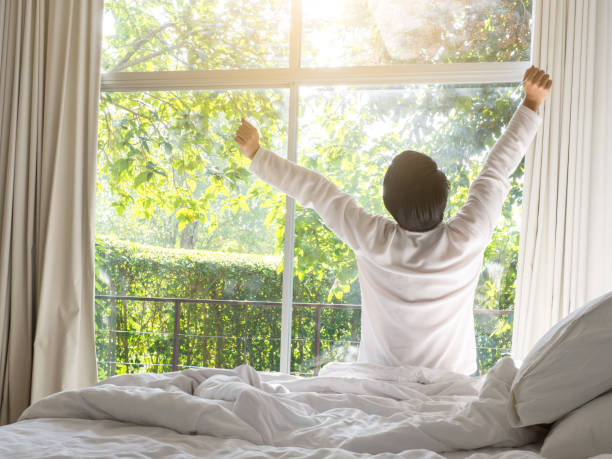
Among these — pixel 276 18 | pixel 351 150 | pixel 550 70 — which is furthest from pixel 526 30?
pixel 276 18

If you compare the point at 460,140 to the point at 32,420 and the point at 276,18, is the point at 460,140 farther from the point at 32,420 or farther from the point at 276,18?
the point at 32,420

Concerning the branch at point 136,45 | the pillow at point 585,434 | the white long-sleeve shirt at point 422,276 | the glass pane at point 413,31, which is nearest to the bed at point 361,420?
the pillow at point 585,434

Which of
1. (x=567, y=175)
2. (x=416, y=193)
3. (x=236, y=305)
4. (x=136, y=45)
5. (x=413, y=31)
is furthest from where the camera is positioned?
(x=136, y=45)

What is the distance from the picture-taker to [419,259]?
1.83m

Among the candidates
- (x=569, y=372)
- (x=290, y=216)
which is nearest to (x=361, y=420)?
(x=569, y=372)

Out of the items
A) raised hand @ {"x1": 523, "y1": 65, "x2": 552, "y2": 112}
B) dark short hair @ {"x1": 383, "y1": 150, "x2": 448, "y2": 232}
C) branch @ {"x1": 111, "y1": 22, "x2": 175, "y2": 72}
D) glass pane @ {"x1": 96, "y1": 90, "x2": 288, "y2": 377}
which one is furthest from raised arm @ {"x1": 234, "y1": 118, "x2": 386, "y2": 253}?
branch @ {"x1": 111, "y1": 22, "x2": 175, "y2": 72}

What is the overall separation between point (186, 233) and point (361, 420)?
2039 mm

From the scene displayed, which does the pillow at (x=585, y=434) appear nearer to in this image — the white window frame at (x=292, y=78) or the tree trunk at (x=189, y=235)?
the white window frame at (x=292, y=78)

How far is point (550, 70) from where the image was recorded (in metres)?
2.52

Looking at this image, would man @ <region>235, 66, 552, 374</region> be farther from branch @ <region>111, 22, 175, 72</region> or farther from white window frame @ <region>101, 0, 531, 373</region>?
branch @ <region>111, 22, 175, 72</region>

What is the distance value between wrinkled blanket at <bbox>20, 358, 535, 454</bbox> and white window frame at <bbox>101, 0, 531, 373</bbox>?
144 cm

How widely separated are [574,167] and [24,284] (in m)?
2.81

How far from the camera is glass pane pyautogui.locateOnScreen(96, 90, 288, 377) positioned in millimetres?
2982

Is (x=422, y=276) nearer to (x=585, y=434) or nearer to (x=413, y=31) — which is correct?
(x=585, y=434)
